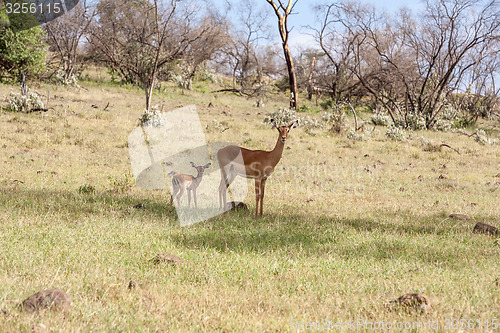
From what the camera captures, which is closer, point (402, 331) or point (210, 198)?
point (402, 331)

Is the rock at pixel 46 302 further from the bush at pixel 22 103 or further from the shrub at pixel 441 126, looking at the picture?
the shrub at pixel 441 126

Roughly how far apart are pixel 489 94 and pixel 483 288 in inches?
1653

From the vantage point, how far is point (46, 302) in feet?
11.6

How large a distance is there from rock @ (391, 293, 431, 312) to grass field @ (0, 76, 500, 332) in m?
0.08

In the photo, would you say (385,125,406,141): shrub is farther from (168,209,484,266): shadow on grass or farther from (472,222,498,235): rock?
(472,222,498,235): rock

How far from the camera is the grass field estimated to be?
12.7 ft

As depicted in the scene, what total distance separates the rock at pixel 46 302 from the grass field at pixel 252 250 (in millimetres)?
90

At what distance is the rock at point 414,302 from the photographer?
399 cm

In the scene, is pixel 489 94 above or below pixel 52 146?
above

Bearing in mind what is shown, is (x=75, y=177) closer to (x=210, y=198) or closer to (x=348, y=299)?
(x=210, y=198)

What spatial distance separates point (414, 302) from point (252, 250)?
2443mm

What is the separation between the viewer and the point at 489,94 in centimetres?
4072

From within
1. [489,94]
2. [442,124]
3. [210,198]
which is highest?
[489,94]

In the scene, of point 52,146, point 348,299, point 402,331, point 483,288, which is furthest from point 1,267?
point 52,146
